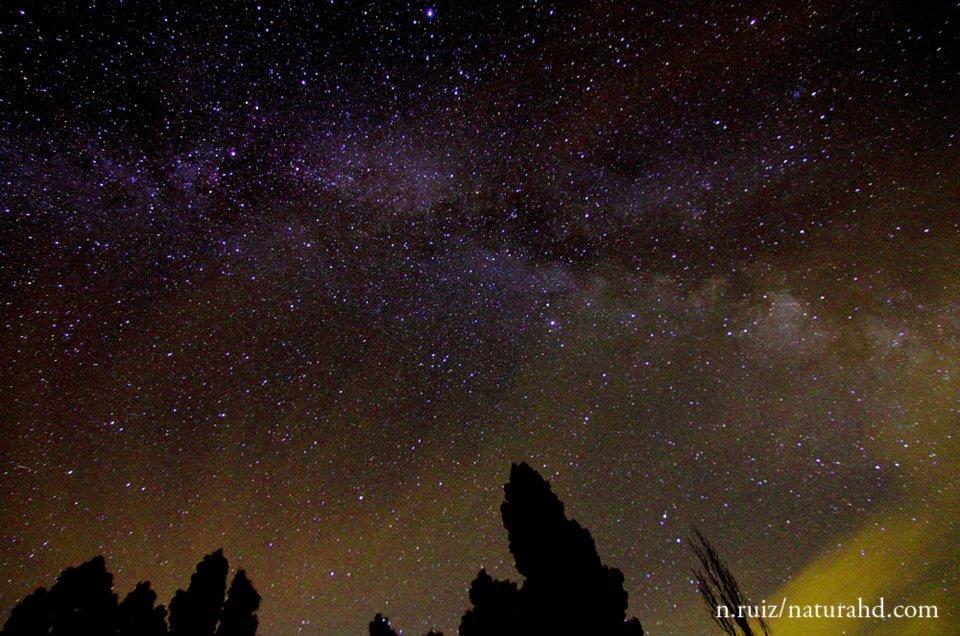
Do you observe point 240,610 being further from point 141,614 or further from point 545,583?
point 545,583

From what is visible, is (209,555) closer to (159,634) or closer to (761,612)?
(159,634)

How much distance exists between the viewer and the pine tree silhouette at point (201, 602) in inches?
384

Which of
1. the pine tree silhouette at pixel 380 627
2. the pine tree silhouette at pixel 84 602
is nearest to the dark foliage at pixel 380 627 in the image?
the pine tree silhouette at pixel 380 627

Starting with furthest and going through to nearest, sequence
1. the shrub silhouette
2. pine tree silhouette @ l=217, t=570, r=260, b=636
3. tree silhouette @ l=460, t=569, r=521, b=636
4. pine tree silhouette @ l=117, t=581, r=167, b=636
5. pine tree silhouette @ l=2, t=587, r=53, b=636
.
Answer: pine tree silhouette @ l=217, t=570, r=260, b=636 < tree silhouette @ l=460, t=569, r=521, b=636 < pine tree silhouette @ l=117, t=581, r=167, b=636 < the shrub silhouette < pine tree silhouette @ l=2, t=587, r=53, b=636

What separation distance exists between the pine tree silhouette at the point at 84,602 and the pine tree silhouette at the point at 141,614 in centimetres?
17

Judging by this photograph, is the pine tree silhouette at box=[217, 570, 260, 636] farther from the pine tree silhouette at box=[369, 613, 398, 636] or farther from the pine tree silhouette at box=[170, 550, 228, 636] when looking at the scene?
the pine tree silhouette at box=[369, 613, 398, 636]

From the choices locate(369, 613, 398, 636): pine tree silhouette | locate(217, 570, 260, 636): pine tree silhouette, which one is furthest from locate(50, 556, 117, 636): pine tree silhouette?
locate(369, 613, 398, 636): pine tree silhouette

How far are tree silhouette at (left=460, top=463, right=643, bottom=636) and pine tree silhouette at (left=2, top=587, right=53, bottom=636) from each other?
30.6 ft

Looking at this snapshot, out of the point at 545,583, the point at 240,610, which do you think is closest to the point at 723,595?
the point at 545,583

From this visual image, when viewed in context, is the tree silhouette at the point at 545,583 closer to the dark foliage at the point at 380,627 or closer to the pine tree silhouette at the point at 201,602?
the dark foliage at the point at 380,627

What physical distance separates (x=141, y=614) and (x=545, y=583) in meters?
9.77

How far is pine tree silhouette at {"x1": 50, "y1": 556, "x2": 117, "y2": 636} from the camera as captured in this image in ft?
28.3

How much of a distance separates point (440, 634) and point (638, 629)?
649 centimetres

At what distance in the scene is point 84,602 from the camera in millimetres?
8875
